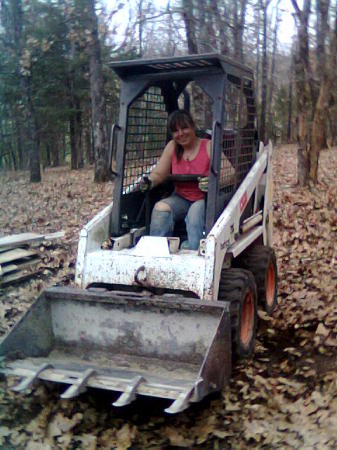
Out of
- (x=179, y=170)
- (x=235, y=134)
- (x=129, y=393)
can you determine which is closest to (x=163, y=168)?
(x=179, y=170)

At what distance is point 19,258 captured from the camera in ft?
25.1

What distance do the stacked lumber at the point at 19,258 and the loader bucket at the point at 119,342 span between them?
273 centimetres

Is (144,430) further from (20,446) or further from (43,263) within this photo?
(43,263)

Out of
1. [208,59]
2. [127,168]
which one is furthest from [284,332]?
[208,59]

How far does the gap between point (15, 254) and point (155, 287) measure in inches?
141

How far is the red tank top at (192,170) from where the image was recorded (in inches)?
210

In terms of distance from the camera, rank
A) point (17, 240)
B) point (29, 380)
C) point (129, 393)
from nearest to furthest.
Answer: point (129, 393) < point (29, 380) < point (17, 240)

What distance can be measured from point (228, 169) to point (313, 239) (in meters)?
3.51

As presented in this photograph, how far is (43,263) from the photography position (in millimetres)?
7996

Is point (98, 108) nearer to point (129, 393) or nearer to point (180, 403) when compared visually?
point (129, 393)

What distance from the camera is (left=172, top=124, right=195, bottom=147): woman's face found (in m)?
5.36

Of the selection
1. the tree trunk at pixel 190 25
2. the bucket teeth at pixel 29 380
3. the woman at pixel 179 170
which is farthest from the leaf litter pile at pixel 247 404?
the tree trunk at pixel 190 25

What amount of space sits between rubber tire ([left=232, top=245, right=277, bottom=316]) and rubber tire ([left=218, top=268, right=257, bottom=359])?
2.29 feet

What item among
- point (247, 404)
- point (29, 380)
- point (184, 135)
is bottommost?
point (247, 404)
